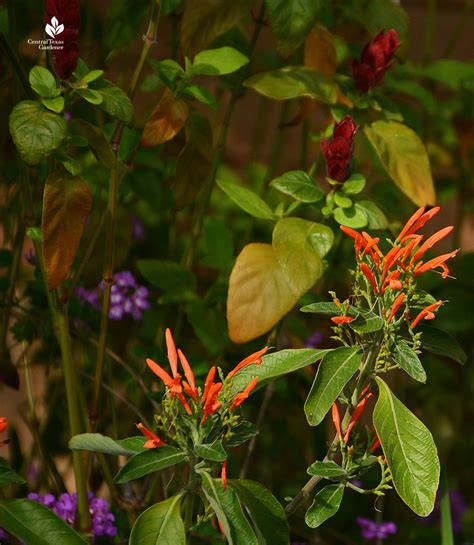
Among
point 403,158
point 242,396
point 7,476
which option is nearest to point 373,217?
point 403,158

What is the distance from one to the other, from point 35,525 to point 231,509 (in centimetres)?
18

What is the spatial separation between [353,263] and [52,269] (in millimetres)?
494

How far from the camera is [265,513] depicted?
959 millimetres

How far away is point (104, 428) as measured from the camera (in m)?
1.59

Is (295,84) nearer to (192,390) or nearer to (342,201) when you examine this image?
(342,201)

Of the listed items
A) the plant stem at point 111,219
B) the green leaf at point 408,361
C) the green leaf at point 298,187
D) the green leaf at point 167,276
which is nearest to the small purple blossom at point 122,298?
the green leaf at point 167,276

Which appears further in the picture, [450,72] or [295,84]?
[450,72]

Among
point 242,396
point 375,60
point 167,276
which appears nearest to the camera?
point 242,396

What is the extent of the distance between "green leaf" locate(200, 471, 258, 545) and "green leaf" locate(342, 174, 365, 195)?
363 mm

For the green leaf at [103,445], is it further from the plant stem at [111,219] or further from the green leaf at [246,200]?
the green leaf at [246,200]

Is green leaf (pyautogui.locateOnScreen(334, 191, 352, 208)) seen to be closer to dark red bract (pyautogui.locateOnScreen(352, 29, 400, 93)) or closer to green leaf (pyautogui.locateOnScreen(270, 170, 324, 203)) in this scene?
green leaf (pyautogui.locateOnScreen(270, 170, 324, 203))

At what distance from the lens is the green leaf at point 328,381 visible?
0.90m

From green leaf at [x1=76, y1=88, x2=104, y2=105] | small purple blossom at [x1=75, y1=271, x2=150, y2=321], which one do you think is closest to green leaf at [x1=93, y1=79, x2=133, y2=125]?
green leaf at [x1=76, y1=88, x2=104, y2=105]

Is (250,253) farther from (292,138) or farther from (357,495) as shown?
(292,138)
